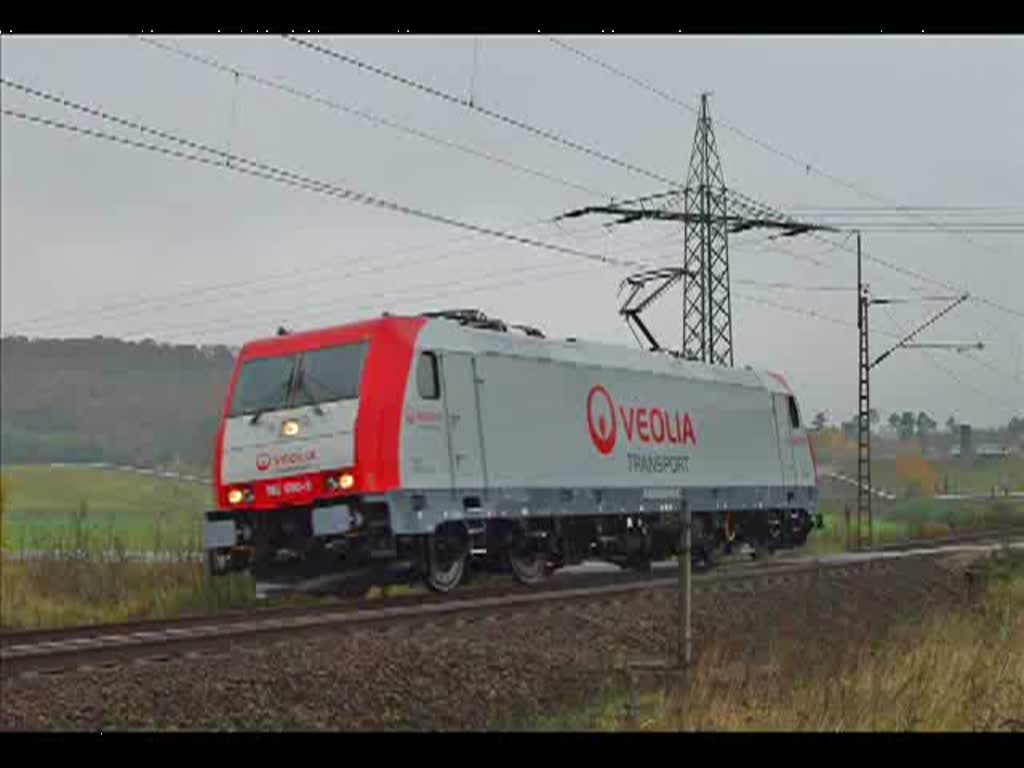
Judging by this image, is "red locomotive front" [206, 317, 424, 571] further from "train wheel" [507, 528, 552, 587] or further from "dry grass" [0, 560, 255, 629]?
"train wheel" [507, 528, 552, 587]

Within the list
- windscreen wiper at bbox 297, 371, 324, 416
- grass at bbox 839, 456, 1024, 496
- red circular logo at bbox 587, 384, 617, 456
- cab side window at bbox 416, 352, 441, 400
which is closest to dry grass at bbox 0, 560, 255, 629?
windscreen wiper at bbox 297, 371, 324, 416

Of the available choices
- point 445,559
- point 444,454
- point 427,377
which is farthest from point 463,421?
point 445,559

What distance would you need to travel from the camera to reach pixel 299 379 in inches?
747

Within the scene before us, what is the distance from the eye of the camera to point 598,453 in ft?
73.6

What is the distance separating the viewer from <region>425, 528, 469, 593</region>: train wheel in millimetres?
18234

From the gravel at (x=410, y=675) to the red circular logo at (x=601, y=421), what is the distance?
5.66m

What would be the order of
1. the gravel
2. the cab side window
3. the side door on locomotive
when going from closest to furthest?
the gravel
the cab side window
the side door on locomotive

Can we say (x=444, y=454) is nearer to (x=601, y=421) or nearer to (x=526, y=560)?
(x=526, y=560)

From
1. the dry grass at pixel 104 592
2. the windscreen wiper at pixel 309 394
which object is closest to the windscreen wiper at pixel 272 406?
the windscreen wiper at pixel 309 394

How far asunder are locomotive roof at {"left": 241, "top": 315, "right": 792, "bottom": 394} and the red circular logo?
511 mm

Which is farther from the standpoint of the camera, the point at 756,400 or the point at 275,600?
the point at 756,400
